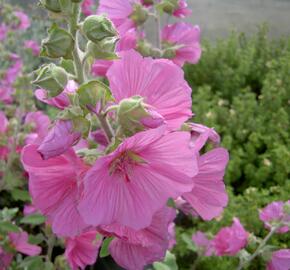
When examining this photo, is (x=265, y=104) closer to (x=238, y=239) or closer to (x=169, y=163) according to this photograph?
(x=238, y=239)

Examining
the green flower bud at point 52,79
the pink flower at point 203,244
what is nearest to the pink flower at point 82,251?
the green flower bud at point 52,79

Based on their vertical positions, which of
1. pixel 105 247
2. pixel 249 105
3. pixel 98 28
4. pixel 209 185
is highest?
pixel 98 28

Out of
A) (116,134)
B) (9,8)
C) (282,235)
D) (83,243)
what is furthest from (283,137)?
(116,134)

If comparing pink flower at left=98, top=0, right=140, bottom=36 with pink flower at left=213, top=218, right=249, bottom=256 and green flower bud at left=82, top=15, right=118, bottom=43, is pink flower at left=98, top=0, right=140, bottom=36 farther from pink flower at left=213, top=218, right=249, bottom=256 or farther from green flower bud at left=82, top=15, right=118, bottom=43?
pink flower at left=213, top=218, right=249, bottom=256

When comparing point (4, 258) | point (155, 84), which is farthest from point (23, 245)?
point (155, 84)

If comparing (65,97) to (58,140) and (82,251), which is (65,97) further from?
(82,251)

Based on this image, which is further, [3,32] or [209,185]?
[3,32]

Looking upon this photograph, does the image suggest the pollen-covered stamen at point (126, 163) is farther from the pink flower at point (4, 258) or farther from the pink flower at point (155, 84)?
the pink flower at point (4, 258)
